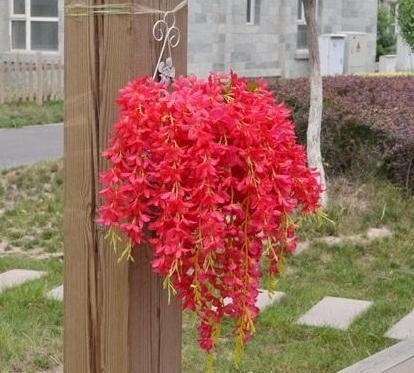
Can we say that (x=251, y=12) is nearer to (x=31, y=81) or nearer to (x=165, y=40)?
(x=31, y=81)

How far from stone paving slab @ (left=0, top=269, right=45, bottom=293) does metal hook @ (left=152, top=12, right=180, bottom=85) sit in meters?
3.87

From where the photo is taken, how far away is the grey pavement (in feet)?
36.9

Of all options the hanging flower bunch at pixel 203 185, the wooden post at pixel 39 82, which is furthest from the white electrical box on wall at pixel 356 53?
the hanging flower bunch at pixel 203 185

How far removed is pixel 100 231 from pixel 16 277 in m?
4.05

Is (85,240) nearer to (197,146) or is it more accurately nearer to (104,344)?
(104,344)

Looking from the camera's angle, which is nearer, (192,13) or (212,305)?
(212,305)

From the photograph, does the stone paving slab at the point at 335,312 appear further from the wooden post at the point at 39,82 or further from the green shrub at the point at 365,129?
the wooden post at the point at 39,82

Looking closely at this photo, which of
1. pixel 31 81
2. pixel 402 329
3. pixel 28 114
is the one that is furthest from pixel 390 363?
pixel 31 81

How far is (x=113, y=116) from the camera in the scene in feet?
7.00

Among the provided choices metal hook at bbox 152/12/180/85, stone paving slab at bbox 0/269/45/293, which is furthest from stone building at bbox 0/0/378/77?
metal hook at bbox 152/12/180/85

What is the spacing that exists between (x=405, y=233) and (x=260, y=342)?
2825 mm

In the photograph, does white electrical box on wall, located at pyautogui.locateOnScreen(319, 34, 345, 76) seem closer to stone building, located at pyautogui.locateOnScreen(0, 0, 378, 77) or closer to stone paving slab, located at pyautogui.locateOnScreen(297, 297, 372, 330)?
stone building, located at pyautogui.locateOnScreen(0, 0, 378, 77)

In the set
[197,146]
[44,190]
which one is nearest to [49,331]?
[197,146]

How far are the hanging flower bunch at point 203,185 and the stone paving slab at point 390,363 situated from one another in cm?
91
